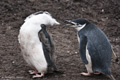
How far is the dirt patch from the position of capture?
4.39 m

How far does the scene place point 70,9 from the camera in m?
6.80

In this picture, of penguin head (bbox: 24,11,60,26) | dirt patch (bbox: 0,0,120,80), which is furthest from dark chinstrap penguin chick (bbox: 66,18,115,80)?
penguin head (bbox: 24,11,60,26)

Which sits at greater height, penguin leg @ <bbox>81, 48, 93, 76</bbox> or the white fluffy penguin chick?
the white fluffy penguin chick

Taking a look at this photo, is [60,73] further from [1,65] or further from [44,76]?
[1,65]

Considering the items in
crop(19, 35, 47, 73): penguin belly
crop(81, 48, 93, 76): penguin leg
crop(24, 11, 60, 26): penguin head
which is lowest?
crop(81, 48, 93, 76): penguin leg

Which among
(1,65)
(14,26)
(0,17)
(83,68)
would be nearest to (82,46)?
(83,68)

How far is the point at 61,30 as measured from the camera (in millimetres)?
5973

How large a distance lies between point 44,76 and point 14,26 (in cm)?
210

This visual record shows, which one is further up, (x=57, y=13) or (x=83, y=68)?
(x=57, y=13)

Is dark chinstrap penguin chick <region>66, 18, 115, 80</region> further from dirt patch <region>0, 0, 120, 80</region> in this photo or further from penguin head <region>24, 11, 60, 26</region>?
penguin head <region>24, 11, 60, 26</region>

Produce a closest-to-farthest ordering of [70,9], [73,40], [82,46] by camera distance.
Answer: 1. [82,46]
2. [73,40]
3. [70,9]

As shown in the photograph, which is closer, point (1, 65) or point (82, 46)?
point (82, 46)

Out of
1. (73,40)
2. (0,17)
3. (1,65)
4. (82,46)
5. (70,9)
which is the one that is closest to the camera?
(82,46)

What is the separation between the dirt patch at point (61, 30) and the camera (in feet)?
14.4
